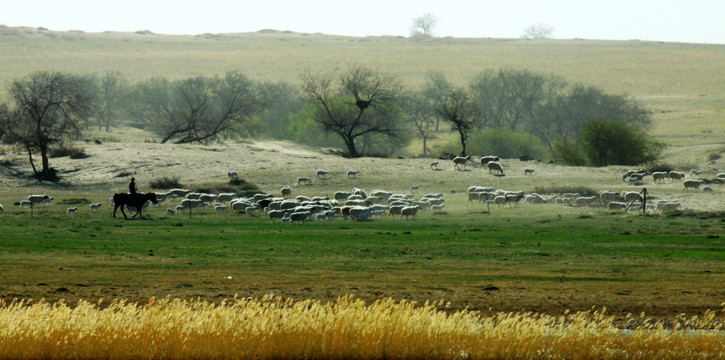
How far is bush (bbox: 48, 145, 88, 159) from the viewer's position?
6675 cm

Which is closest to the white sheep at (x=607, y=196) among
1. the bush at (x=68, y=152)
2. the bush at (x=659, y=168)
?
the bush at (x=659, y=168)

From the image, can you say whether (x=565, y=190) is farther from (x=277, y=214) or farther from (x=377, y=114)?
(x=377, y=114)

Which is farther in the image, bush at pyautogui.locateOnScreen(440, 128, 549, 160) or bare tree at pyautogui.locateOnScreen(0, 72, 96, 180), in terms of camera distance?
bush at pyautogui.locateOnScreen(440, 128, 549, 160)

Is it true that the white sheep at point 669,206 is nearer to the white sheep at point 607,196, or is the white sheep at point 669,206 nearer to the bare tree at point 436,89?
the white sheep at point 607,196

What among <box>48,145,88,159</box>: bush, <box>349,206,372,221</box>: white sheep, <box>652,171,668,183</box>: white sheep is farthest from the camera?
<box>48,145,88,159</box>: bush

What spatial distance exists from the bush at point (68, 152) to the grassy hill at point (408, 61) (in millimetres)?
78706

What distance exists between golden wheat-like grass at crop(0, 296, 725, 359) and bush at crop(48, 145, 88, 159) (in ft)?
183

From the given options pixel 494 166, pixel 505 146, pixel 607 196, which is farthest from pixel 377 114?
pixel 607 196

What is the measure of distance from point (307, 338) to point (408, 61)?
16669 cm

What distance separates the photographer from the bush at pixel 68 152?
6675cm

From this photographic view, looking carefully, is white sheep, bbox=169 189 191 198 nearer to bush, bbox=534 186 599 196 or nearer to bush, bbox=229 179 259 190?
bush, bbox=229 179 259 190

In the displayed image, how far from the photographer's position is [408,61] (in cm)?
17750

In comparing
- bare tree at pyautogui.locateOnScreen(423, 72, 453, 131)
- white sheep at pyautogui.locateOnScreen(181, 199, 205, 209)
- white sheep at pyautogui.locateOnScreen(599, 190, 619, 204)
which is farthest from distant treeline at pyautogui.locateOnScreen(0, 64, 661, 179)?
white sheep at pyautogui.locateOnScreen(181, 199, 205, 209)

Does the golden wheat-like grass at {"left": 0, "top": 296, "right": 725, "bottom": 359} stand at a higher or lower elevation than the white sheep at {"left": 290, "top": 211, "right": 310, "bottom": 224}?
higher
